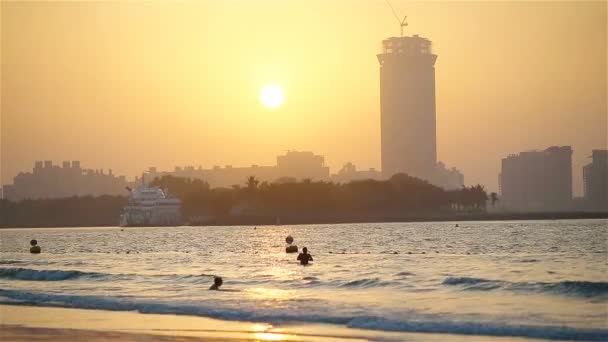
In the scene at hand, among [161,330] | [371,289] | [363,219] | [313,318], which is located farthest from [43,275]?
[363,219]

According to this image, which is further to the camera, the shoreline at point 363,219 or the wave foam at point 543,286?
the shoreline at point 363,219

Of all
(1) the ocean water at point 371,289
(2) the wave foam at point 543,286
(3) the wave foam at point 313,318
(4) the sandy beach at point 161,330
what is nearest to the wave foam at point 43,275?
(1) the ocean water at point 371,289

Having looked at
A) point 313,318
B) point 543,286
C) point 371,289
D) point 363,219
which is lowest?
point 313,318

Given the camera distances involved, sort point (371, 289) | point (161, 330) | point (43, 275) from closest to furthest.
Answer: point (161, 330)
point (371, 289)
point (43, 275)

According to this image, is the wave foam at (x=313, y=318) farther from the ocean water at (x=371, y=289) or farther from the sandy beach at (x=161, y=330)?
the sandy beach at (x=161, y=330)

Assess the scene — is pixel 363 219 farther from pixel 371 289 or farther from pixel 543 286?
pixel 543 286

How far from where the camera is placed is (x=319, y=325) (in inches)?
1112

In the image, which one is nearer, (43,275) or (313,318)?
(313,318)

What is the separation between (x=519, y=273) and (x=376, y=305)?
12.0m

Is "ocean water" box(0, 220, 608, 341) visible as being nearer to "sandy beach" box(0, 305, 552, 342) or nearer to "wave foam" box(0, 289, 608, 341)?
"wave foam" box(0, 289, 608, 341)

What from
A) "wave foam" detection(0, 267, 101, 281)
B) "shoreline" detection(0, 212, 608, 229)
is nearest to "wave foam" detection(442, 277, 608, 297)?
"wave foam" detection(0, 267, 101, 281)

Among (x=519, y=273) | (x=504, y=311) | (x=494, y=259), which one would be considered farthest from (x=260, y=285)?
(x=494, y=259)

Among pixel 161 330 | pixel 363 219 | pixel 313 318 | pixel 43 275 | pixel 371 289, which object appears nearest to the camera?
pixel 161 330

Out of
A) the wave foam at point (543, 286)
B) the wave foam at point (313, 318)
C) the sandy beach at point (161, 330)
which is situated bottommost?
the sandy beach at point (161, 330)
